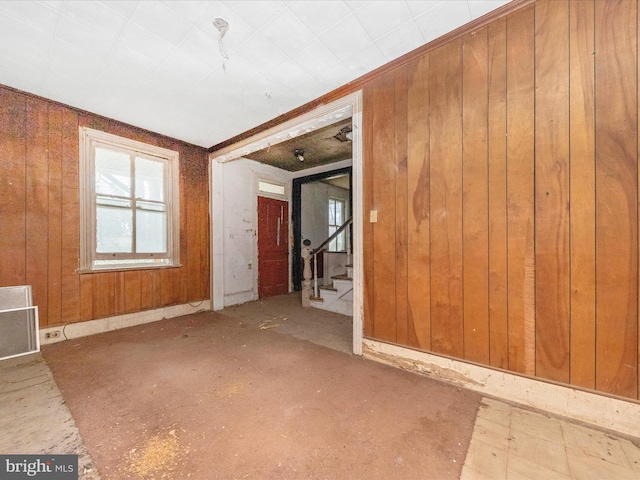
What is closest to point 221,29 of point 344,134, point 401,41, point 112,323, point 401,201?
point 401,41

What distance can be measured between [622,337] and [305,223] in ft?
17.1

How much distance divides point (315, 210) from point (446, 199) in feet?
15.2

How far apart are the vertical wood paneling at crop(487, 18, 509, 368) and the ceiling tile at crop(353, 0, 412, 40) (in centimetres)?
64

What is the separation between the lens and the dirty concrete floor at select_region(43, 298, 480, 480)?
4.07 ft

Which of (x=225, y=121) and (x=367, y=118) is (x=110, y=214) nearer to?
(x=225, y=121)

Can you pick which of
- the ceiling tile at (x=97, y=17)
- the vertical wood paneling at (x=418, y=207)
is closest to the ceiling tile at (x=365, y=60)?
the vertical wood paneling at (x=418, y=207)

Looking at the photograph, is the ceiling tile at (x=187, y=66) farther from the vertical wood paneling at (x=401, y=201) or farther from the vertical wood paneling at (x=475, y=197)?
the vertical wood paneling at (x=475, y=197)

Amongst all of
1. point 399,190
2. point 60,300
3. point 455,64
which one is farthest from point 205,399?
point 455,64

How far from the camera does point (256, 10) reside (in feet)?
5.76

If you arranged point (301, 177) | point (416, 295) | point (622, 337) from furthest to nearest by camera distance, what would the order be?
point (301, 177), point (416, 295), point (622, 337)

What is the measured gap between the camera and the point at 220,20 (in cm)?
183

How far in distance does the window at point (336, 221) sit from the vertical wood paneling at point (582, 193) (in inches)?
212

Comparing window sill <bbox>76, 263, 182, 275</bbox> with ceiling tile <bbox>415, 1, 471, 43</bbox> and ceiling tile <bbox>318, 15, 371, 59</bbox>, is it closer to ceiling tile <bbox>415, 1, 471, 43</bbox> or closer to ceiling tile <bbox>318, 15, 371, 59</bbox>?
ceiling tile <bbox>318, 15, 371, 59</bbox>

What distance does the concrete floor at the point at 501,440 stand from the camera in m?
1.20
